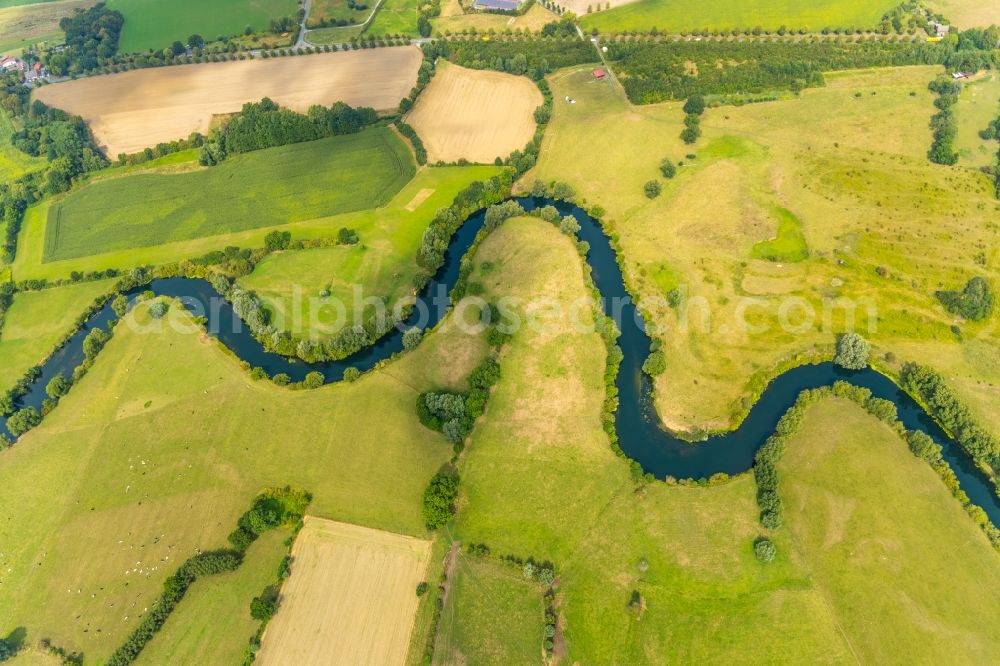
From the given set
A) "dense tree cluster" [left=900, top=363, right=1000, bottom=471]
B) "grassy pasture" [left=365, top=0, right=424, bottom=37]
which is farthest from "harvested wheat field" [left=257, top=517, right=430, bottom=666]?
"grassy pasture" [left=365, top=0, right=424, bottom=37]

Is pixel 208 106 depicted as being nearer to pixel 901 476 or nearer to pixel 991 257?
pixel 901 476

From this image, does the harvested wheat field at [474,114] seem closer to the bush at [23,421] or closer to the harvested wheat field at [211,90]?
the harvested wheat field at [211,90]

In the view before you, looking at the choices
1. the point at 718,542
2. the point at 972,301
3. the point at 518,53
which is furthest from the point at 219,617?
the point at 518,53

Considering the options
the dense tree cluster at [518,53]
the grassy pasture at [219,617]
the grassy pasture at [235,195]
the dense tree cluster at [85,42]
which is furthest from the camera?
the dense tree cluster at [85,42]

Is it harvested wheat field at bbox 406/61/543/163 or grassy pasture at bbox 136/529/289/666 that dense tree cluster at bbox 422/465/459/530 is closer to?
grassy pasture at bbox 136/529/289/666

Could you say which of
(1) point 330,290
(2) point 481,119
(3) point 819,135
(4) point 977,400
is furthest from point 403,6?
(4) point 977,400

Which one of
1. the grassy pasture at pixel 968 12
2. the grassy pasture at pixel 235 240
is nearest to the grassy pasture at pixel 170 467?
the grassy pasture at pixel 235 240
